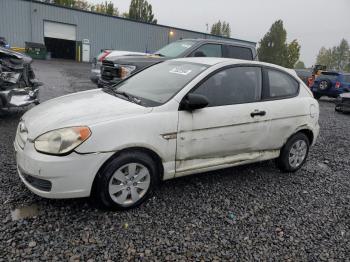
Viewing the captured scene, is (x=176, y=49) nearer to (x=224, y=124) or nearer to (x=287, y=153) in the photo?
(x=287, y=153)

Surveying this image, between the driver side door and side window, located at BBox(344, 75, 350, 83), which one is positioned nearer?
the driver side door

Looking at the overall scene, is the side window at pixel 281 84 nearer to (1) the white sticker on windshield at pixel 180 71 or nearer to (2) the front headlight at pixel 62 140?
(1) the white sticker on windshield at pixel 180 71

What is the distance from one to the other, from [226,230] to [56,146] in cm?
182

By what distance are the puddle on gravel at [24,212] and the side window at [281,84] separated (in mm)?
3180

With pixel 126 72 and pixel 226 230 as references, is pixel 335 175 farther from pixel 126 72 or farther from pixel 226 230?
pixel 126 72

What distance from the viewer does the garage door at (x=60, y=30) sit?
29.3 meters

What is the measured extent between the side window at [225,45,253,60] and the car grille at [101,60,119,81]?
3119 mm

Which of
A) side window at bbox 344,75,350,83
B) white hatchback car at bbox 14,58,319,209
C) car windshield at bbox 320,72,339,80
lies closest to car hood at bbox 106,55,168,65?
white hatchback car at bbox 14,58,319,209

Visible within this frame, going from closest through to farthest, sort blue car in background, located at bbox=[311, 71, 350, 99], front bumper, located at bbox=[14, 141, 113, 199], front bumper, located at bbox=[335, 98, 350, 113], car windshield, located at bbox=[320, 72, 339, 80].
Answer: front bumper, located at bbox=[14, 141, 113, 199]
front bumper, located at bbox=[335, 98, 350, 113]
blue car in background, located at bbox=[311, 71, 350, 99]
car windshield, located at bbox=[320, 72, 339, 80]

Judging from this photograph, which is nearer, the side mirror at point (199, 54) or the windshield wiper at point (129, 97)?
the windshield wiper at point (129, 97)

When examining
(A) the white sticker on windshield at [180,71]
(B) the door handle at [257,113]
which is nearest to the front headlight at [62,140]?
(A) the white sticker on windshield at [180,71]

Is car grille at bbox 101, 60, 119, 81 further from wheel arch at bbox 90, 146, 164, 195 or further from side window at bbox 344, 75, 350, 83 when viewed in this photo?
side window at bbox 344, 75, 350, 83

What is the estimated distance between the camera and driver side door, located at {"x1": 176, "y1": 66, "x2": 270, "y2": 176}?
3.43m

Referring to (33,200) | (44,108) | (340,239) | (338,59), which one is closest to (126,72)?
(44,108)
